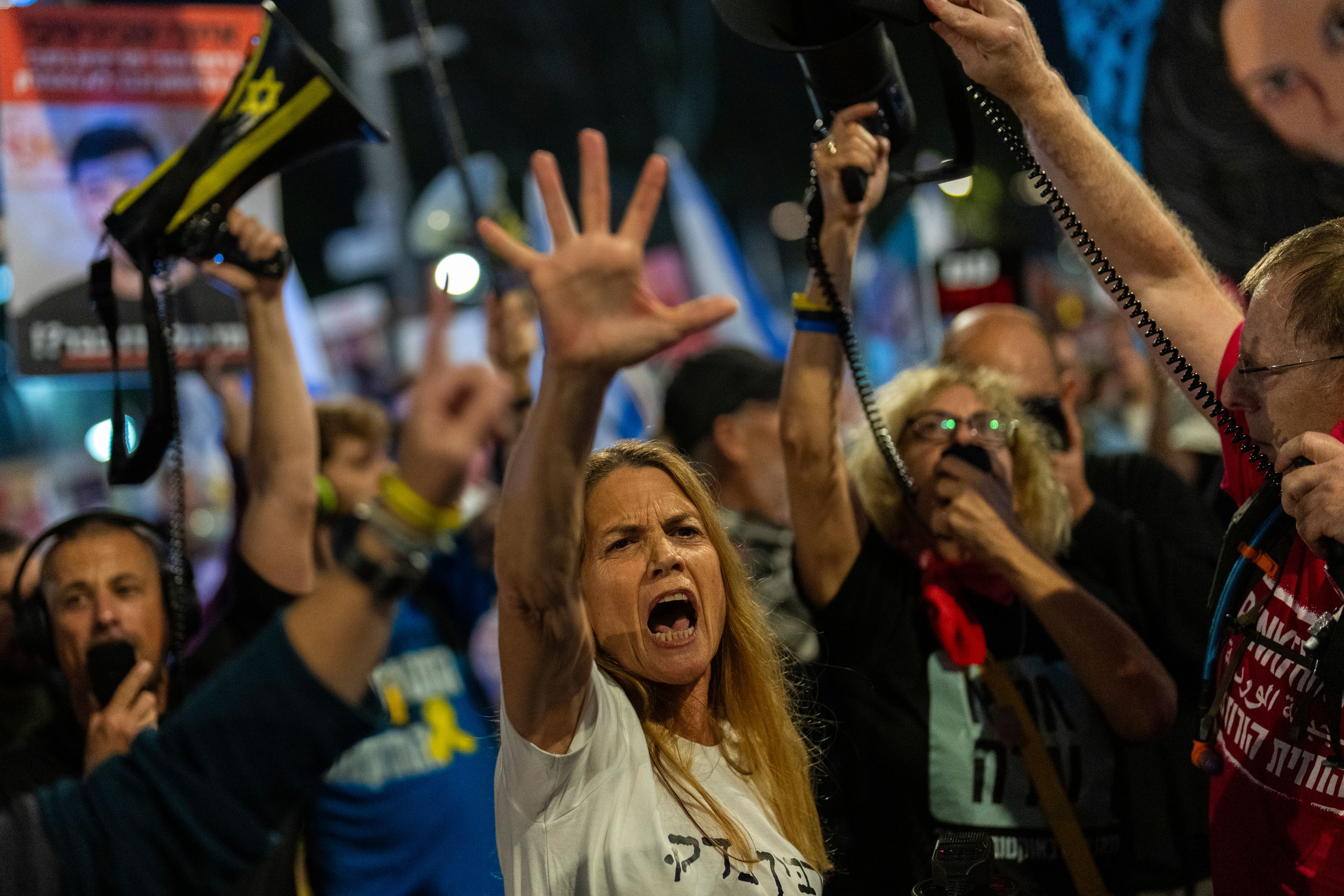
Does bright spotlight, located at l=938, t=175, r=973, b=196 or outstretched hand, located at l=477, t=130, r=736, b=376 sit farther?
bright spotlight, located at l=938, t=175, r=973, b=196

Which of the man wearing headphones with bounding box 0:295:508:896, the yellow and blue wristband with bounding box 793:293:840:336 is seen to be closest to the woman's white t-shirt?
the man wearing headphones with bounding box 0:295:508:896

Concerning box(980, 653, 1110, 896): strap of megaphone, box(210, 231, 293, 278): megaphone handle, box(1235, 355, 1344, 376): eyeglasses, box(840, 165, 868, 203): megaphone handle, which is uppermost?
box(210, 231, 293, 278): megaphone handle

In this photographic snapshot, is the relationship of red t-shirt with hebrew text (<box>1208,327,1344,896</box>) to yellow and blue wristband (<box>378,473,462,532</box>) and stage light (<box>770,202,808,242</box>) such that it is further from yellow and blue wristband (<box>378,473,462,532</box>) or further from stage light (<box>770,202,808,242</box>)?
stage light (<box>770,202,808,242</box>)

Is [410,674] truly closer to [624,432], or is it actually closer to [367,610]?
[367,610]

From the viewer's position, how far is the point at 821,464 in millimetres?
2256

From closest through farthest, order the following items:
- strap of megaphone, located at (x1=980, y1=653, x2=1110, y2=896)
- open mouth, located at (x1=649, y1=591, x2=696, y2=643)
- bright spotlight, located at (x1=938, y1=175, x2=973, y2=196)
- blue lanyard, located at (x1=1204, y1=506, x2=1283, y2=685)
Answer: blue lanyard, located at (x1=1204, y1=506, x2=1283, y2=685) → open mouth, located at (x1=649, y1=591, x2=696, y2=643) → strap of megaphone, located at (x1=980, y1=653, x2=1110, y2=896) → bright spotlight, located at (x1=938, y1=175, x2=973, y2=196)

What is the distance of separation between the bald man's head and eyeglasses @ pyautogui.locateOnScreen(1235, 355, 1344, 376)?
1397mm

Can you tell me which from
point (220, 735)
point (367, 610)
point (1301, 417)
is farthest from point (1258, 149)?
point (220, 735)

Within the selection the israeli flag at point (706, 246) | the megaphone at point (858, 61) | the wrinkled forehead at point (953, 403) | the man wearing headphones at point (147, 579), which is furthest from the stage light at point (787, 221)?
the megaphone at point (858, 61)

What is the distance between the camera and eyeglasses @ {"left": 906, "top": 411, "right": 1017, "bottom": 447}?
2443 millimetres

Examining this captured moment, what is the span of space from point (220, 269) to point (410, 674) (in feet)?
3.55

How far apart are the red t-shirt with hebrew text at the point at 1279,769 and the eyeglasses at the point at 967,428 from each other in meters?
0.71

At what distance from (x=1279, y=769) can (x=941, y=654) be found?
76 cm

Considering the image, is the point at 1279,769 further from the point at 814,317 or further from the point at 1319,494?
the point at 814,317
